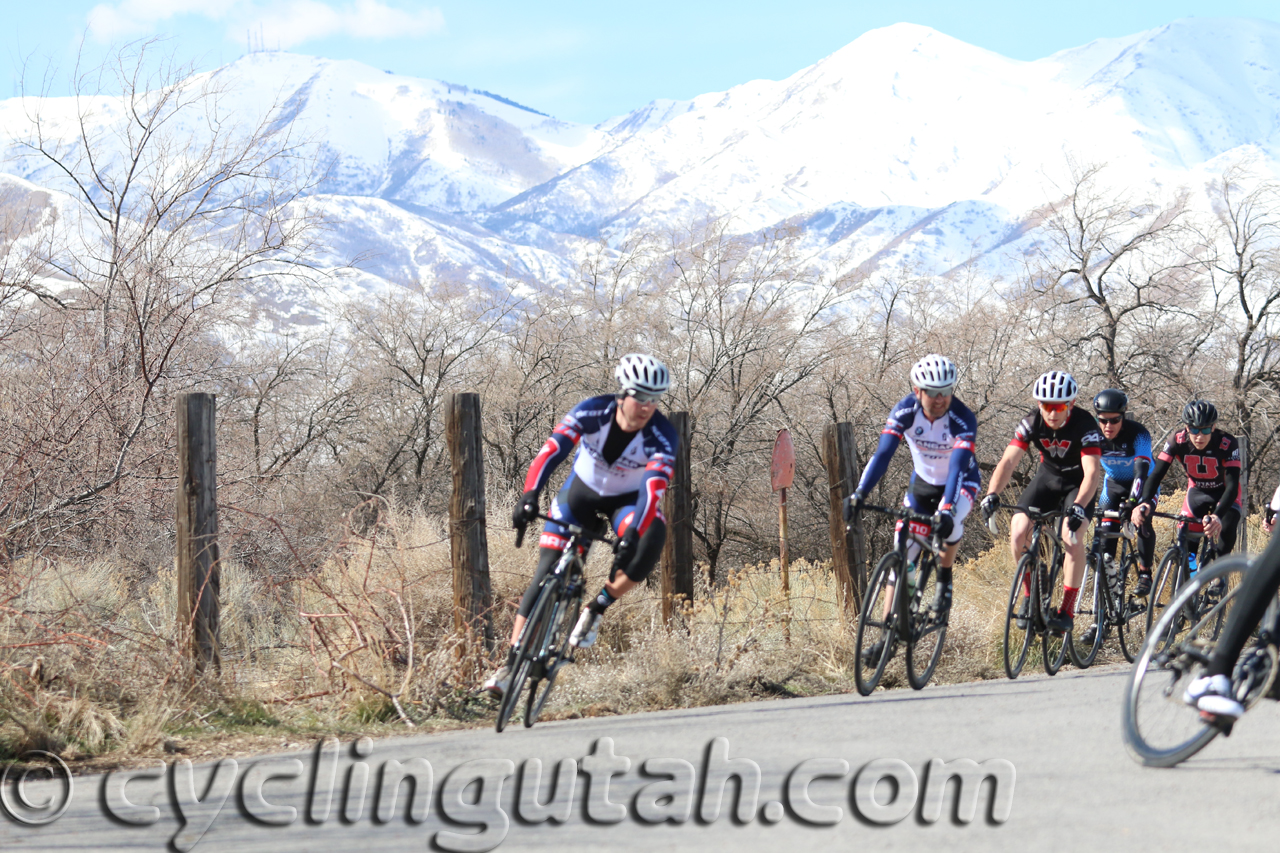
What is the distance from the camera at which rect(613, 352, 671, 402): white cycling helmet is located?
735 cm

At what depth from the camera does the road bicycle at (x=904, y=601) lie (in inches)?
325

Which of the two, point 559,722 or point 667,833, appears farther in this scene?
point 559,722

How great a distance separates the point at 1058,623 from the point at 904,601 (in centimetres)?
186

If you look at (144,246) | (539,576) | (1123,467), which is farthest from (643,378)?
(144,246)

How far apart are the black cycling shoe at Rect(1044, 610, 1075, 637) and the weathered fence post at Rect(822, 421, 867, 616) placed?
154 centimetres

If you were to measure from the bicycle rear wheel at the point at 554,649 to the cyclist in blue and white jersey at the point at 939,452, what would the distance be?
233 centimetres

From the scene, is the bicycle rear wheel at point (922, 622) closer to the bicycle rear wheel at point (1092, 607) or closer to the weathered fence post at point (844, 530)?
the weathered fence post at point (844, 530)

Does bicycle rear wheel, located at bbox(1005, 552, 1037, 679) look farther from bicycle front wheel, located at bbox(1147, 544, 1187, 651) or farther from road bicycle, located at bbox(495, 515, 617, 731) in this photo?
road bicycle, located at bbox(495, 515, 617, 731)

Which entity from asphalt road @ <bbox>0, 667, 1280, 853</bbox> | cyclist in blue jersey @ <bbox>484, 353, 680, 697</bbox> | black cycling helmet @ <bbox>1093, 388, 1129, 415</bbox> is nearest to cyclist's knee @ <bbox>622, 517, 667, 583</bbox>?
cyclist in blue jersey @ <bbox>484, 353, 680, 697</bbox>

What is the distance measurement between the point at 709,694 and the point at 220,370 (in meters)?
14.0

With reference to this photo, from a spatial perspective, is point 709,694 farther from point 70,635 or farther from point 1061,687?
point 70,635

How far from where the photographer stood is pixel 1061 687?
28.5 ft

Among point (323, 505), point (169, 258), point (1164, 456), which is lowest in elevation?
point (323, 505)

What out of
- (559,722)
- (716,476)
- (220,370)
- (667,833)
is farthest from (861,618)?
(716,476)
